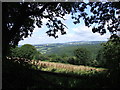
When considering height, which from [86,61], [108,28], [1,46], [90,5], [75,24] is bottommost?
[86,61]

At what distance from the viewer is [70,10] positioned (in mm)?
11398

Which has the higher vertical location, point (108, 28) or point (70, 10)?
point (70, 10)

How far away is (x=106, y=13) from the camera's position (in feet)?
28.2

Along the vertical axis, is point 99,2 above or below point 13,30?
above

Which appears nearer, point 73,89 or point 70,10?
point 73,89

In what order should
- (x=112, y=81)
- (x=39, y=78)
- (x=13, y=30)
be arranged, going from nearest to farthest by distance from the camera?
(x=112, y=81) < (x=39, y=78) < (x=13, y=30)

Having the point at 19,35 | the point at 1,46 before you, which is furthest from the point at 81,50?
the point at 1,46

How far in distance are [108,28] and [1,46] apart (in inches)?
268

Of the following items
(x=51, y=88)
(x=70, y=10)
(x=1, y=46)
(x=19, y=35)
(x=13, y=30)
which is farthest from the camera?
(x=19, y=35)

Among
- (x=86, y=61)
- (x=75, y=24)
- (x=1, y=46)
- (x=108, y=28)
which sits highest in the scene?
(x=75, y=24)

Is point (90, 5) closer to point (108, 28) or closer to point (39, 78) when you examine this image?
point (108, 28)

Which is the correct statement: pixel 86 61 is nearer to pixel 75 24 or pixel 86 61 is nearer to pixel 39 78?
pixel 75 24

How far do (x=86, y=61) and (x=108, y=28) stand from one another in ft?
184

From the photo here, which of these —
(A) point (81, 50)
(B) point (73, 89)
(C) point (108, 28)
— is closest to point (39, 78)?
(B) point (73, 89)
